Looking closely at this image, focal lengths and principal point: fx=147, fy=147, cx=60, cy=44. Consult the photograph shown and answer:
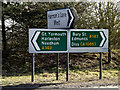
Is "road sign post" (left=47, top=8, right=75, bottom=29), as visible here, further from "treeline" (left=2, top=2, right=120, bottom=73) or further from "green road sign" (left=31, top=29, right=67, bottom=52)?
"treeline" (left=2, top=2, right=120, bottom=73)

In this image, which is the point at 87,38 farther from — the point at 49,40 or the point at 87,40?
the point at 49,40

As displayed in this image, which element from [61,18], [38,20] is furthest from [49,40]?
[38,20]

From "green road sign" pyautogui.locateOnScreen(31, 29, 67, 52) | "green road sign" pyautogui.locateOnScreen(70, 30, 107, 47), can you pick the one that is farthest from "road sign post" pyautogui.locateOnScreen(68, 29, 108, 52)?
"green road sign" pyautogui.locateOnScreen(31, 29, 67, 52)

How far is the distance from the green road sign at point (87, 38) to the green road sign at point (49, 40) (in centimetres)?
37

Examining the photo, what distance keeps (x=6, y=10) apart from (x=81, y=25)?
194 inches

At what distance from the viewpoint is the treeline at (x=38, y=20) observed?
9359 millimetres

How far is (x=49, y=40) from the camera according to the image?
18.9 feet

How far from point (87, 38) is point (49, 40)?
5.08 ft

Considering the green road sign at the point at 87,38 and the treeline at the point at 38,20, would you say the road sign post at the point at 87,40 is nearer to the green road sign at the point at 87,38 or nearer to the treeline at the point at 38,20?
the green road sign at the point at 87,38

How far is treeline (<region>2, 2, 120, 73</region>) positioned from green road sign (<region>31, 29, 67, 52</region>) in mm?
3817

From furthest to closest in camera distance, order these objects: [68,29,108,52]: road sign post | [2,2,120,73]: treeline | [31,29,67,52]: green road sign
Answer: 1. [2,2,120,73]: treeline
2. [68,29,108,52]: road sign post
3. [31,29,67,52]: green road sign

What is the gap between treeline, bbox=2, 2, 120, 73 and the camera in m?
9.36

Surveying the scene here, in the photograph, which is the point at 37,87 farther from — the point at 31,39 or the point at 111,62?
the point at 111,62

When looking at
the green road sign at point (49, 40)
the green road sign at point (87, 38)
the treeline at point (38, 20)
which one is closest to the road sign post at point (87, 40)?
the green road sign at point (87, 38)
